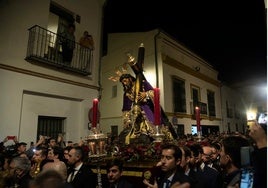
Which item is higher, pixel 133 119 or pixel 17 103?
pixel 17 103

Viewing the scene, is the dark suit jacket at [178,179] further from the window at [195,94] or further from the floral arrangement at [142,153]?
the window at [195,94]

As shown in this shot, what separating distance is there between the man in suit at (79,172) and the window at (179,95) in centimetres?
1091

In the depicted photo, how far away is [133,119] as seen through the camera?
4.23 m

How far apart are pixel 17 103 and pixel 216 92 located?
57.2 ft

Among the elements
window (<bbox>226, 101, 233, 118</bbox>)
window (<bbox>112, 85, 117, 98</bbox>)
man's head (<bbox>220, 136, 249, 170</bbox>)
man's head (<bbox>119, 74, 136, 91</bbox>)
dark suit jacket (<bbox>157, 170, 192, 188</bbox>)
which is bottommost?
dark suit jacket (<bbox>157, 170, 192, 188</bbox>)

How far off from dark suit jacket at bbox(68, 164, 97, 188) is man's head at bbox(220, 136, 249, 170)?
1709 millimetres

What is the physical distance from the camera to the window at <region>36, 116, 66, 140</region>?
24.3 ft

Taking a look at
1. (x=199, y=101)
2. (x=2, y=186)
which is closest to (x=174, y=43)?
(x=199, y=101)

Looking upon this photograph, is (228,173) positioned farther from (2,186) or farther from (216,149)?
(2,186)

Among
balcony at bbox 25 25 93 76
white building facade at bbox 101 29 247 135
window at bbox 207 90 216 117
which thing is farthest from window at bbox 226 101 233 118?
balcony at bbox 25 25 93 76

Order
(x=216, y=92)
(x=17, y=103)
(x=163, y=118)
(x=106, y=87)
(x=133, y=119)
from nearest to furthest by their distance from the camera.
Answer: (x=133, y=119) → (x=163, y=118) → (x=17, y=103) → (x=106, y=87) → (x=216, y=92)

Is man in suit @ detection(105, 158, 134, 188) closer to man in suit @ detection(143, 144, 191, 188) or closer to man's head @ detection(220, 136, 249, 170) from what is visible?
man in suit @ detection(143, 144, 191, 188)

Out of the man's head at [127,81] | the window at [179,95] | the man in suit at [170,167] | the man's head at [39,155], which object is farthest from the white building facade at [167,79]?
the man in suit at [170,167]

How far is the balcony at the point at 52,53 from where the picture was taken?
23.0ft
